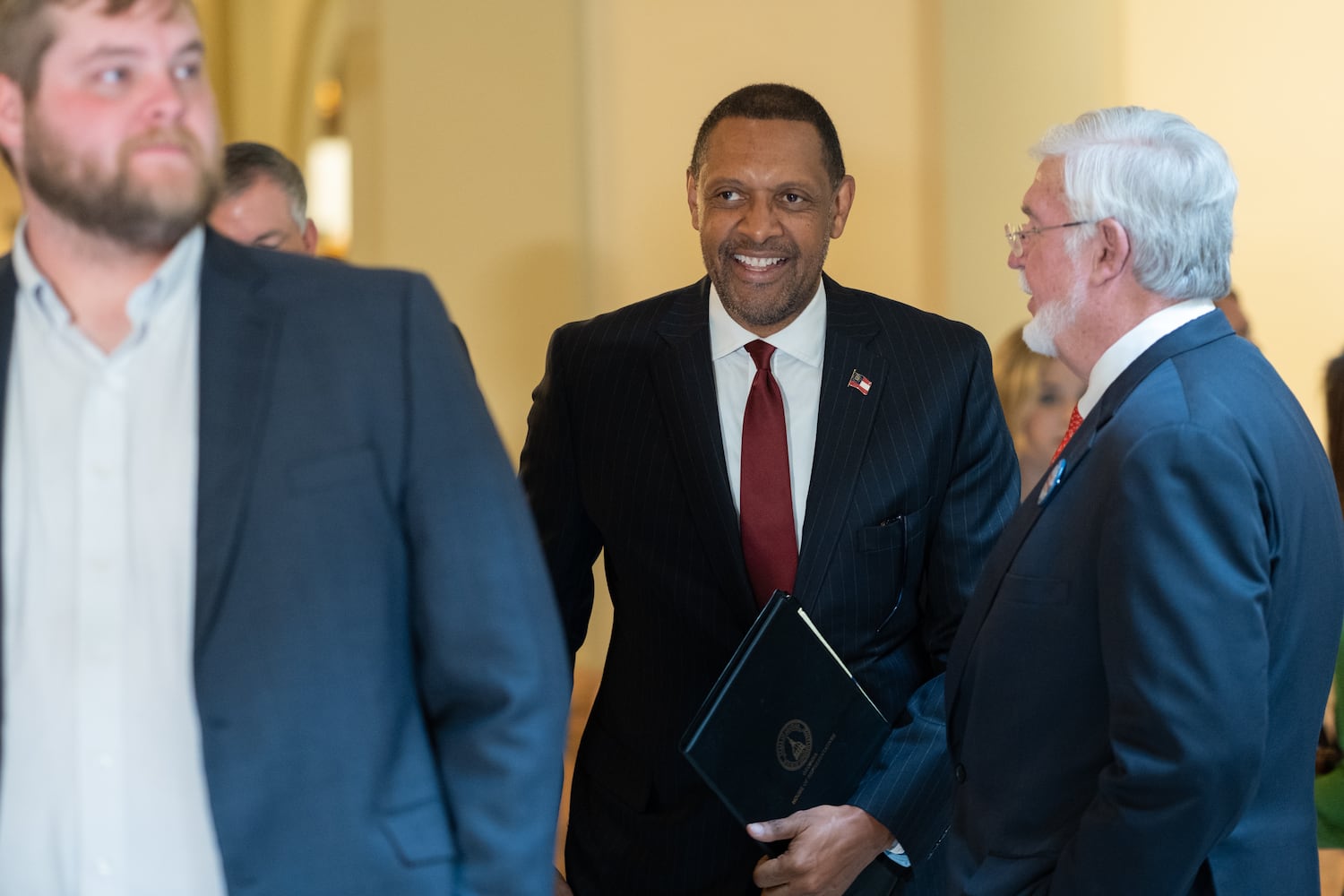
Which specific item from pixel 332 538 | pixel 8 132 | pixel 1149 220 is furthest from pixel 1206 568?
pixel 8 132

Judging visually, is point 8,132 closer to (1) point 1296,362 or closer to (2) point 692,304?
(2) point 692,304

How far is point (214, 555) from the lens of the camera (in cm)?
136

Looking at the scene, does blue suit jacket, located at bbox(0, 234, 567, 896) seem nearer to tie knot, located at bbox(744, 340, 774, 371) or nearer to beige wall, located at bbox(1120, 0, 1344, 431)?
tie knot, located at bbox(744, 340, 774, 371)

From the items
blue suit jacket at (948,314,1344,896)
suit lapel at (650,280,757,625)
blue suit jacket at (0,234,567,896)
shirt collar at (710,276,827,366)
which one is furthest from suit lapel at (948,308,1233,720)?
blue suit jacket at (0,234,567,896)

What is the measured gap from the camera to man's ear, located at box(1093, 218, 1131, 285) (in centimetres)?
197

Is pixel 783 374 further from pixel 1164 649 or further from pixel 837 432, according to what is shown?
pixel 1164 649

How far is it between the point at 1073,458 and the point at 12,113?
133 centimetres

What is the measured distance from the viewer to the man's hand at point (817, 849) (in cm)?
225

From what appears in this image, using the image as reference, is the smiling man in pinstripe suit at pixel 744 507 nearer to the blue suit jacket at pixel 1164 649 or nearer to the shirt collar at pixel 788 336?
the shirt collar at pixel 788 336

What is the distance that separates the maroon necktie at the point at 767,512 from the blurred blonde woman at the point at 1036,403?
1575 millimetres

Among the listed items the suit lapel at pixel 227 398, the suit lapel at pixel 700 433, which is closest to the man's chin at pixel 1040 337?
the suit lapel at pixel 700 433

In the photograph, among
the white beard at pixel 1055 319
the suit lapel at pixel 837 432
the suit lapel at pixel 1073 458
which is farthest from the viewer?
the suit lapel at pixel 837 432

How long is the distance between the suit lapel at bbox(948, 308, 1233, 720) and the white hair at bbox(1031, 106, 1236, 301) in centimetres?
8

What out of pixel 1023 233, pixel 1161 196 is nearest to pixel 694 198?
pixel 1023 233
